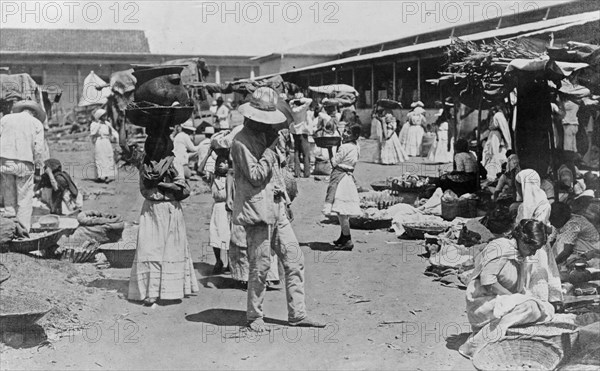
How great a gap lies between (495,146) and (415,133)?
6.99m

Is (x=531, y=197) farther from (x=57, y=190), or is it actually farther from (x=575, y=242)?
(x=57, y=190)

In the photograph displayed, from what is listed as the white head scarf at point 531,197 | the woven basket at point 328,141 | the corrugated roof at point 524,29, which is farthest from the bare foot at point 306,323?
the woven basket at point 328,141

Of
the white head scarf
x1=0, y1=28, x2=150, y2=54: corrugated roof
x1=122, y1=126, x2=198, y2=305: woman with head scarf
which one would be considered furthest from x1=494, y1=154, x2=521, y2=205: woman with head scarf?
x1=0, y1=28, x2=150, y2=54: corrugated roof

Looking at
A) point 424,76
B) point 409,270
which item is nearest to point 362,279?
point 409,270

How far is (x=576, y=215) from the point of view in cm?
712

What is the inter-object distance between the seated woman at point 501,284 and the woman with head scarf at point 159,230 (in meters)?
2.77

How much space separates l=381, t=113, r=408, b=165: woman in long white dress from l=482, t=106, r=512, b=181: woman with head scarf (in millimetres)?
4465

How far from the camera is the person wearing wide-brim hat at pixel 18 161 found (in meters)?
8.45

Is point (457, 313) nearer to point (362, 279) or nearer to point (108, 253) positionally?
point (362, 279)

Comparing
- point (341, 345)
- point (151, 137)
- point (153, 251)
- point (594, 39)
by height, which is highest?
point (594, 39)

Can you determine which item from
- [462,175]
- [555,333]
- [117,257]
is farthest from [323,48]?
[555,333]

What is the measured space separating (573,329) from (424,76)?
20257 mm

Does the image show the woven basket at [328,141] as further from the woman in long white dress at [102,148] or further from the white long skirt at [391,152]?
the woman in long white dress at [102,148]

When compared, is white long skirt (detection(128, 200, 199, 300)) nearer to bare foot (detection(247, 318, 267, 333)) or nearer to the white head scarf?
bare foot (detection(247, 318, 267, 333))
